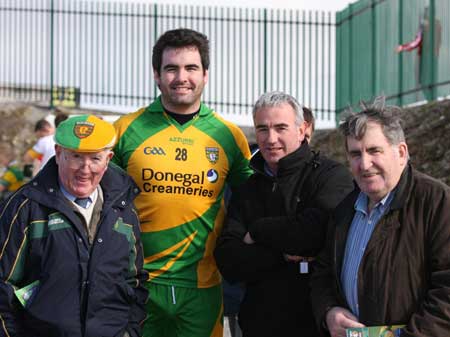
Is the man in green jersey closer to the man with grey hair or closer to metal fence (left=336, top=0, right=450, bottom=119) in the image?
the man with grey hair

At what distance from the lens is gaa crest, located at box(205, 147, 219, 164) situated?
4.75 m

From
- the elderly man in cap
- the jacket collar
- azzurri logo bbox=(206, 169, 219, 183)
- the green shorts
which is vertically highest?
the jacket collar

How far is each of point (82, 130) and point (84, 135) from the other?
0.03 m

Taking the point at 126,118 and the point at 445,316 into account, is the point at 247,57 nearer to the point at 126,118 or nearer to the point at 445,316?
the point at 126,118

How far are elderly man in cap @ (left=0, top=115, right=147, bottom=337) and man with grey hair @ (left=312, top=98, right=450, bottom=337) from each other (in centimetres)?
97

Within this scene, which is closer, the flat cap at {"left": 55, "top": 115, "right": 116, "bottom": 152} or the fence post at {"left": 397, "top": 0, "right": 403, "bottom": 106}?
the flat cap at {"left": 55, "top": 115, "right": 116, "bottom": 152}

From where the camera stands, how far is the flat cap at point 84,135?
384 centimetres

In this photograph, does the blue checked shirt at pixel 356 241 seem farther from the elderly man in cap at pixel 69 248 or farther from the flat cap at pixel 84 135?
the flat cap at pixel 84 135

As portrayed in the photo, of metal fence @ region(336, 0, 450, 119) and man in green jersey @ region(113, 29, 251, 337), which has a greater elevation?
metal fence @ region(336, 0, 450, 119)

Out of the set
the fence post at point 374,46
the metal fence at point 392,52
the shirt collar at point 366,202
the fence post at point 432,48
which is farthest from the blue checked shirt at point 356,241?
the fence post at point 374,46

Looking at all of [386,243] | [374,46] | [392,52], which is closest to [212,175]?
[386,243]

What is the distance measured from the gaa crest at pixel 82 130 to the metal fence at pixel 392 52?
26.3 feet

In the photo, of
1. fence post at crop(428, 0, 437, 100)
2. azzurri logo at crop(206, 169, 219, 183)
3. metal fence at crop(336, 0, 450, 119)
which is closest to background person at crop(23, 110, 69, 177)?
metal fence at crop(336, 0, 450, 119)

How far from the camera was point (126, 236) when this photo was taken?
399cm
